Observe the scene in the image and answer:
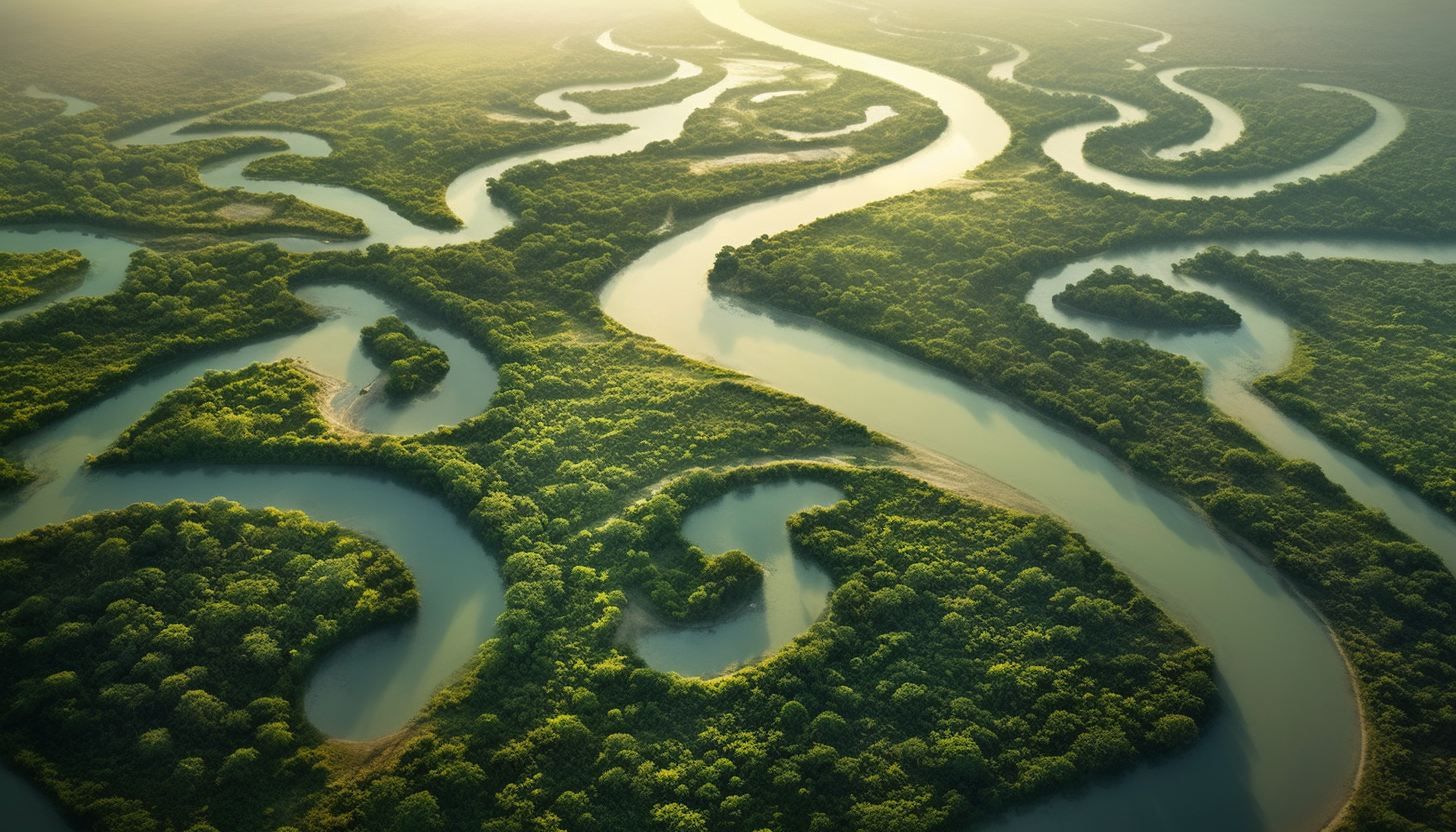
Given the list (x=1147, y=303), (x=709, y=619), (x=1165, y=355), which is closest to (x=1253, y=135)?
(x=1147, y=303)

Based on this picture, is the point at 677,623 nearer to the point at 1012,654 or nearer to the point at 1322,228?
the point at 1012,654

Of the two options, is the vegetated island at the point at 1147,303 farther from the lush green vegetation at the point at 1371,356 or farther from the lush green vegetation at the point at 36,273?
the lush green vegetation at the point at 36,273

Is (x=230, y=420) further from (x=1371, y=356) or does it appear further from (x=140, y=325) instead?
(x=1371, y=356)

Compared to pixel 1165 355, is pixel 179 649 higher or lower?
lower

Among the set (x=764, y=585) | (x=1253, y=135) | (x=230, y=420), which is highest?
(x=1253, y=135)

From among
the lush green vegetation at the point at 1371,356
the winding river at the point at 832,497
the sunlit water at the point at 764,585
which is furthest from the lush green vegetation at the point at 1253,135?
the sunlit water at the point at 764,585

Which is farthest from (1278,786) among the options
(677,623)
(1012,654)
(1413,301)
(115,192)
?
(115,192)

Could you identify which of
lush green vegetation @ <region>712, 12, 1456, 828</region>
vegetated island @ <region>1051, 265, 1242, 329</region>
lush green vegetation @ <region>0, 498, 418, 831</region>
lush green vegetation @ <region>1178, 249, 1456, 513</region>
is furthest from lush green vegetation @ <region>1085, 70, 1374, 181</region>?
lush green vegetation @ <region>0, 498, 418, 831</region>
